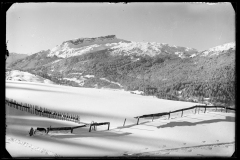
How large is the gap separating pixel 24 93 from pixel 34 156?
5372 millimetres

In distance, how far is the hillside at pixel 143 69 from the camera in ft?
39.8

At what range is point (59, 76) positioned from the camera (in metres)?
13.1

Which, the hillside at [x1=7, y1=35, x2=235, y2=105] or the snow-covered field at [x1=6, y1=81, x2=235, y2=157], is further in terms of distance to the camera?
the hillside at [x1=7, y1=35, x2=235, y2=105]

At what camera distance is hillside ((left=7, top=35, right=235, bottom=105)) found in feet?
39.8

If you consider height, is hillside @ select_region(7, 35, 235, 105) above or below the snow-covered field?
above

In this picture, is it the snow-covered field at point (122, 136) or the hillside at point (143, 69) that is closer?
the snow-covered field at point (122, 136)

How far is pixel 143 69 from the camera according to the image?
18.9 meters

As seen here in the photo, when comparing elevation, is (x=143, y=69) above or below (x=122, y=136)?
above

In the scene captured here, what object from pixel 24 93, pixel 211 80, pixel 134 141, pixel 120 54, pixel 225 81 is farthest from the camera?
pixel 120 54

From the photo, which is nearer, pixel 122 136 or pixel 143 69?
pixel 122 136

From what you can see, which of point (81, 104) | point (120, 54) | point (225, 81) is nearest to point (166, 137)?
point (81, 104)

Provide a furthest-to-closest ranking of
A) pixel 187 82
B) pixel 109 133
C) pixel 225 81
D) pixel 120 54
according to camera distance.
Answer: pixel 120 54, pixel 187 82, pixel 225 81, pixel 109 133

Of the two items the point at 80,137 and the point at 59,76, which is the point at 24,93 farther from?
the point at 80,137

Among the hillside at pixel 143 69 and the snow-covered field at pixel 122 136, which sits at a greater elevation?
the hillside at pixel 143 69
